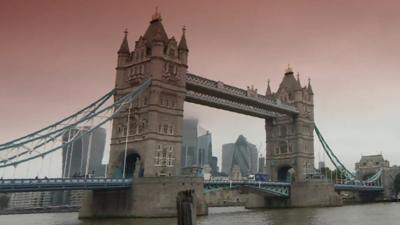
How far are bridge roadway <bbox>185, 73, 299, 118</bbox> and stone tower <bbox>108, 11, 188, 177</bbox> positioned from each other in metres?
4.68

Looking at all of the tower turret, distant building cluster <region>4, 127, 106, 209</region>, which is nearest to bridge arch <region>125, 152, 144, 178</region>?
the tower turret

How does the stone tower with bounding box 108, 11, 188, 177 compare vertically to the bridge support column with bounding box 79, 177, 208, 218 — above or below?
above

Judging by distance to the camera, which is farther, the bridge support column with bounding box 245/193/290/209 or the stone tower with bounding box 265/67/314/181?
the stone tower with bounding box 265/67/314/181

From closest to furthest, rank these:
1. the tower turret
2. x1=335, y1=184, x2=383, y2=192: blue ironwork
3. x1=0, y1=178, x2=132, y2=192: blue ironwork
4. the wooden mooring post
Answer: the wooden mooring post < x1=0, y1=178, x2=132, y2=192: blue ironwork < the tower turret < x1=335, y1=184, x2=383, y2=192: blue ironwork

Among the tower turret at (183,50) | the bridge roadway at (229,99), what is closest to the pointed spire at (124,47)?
the tower turret at (183,50)

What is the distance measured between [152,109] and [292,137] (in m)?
41.6

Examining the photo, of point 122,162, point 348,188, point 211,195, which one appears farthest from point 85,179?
point 211,195

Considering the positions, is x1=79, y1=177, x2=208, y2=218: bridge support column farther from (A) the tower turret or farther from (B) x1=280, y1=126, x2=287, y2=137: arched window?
(B) x1=280, y1=126, x2=287, y2=137: arched window

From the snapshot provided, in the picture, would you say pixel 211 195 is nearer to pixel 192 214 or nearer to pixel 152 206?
pixel 152 206

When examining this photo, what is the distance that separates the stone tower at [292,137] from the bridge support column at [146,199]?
38.7m

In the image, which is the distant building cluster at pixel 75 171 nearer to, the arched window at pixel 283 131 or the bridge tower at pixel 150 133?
the arched window at pixel 283 131

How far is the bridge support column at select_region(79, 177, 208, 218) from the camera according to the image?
49438 millimetres

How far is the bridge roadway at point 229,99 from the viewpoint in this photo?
2596 inches

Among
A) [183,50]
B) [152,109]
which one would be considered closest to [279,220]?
[152,109]
